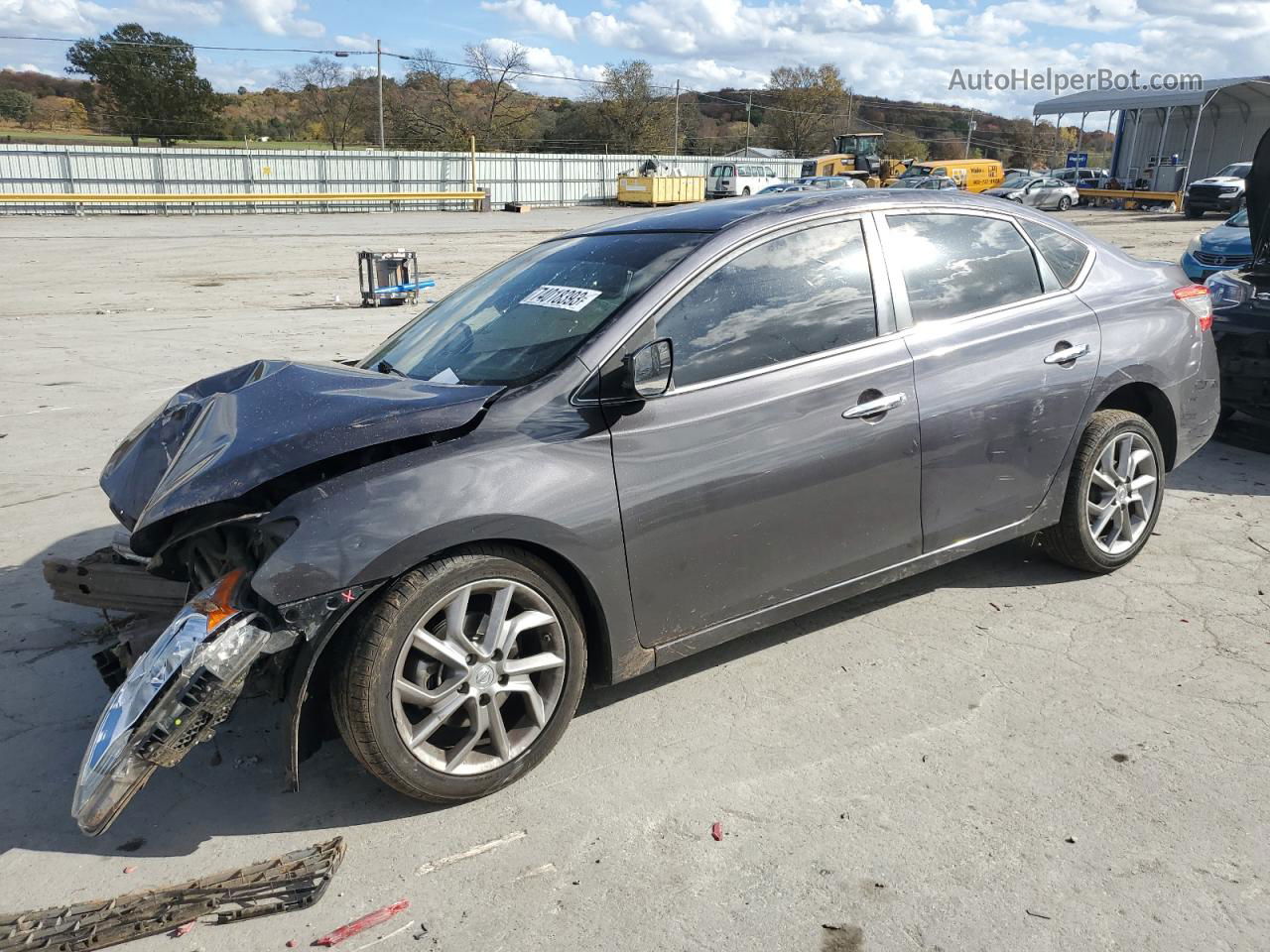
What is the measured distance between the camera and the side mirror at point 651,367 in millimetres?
3082

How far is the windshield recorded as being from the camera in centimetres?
342

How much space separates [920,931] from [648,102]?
80911 mm

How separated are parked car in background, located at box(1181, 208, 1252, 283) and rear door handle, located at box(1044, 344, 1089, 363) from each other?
815cm

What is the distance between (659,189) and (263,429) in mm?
42828

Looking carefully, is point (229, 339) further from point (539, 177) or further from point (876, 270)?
point (539, 177)

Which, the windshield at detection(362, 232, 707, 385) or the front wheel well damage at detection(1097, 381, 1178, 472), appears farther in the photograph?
the front wheel well damage at detection(1097, 381, 1178, 472)

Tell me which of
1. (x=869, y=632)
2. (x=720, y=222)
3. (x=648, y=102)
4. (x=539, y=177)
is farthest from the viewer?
(x=648, y=102)

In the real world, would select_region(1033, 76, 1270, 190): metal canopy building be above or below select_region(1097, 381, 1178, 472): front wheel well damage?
above

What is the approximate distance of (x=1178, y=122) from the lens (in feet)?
150

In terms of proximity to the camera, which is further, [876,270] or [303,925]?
[876,270]

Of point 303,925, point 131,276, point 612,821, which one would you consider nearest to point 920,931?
point 612,821

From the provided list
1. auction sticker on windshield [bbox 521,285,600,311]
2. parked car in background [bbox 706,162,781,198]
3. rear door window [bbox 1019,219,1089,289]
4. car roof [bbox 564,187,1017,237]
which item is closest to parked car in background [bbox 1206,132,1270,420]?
rear door window [bbox 1019,219,1089,289]

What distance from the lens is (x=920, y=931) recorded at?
2455mm

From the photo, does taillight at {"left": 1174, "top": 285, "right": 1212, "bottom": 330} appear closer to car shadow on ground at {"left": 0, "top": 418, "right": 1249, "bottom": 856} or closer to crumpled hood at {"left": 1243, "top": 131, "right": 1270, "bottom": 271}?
car shadow on ground at {"left": 0, "top": 418, "right": 1249, "bottom": 856}
